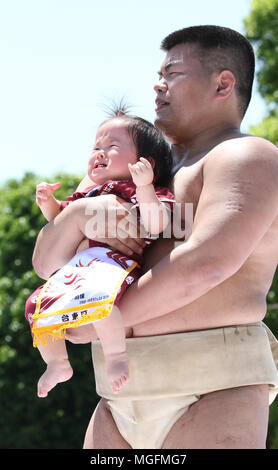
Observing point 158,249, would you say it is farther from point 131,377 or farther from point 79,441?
point 79,441

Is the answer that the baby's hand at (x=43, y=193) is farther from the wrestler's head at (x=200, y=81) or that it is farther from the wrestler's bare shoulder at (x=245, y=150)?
the wrestler's bare shoulder at (x=245, y=150)

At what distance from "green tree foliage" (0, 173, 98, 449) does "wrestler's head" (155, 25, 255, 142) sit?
5.45 m

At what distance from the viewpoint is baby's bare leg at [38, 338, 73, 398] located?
2.75 metres

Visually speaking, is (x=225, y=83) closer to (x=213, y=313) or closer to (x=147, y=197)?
(x=147, y=197)

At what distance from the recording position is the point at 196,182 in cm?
269

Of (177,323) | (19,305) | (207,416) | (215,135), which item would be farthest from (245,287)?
(19,305)

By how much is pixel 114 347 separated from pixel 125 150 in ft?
2.65

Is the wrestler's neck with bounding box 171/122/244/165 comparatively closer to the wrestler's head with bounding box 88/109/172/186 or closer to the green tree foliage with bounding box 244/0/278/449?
the wrestler's head with bounding box 88/109/172/186

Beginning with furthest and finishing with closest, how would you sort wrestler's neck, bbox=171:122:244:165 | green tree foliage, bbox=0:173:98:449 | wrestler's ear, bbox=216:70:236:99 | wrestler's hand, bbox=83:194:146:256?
1. green tree foliage, bbox=0:173:98:449
2. wrestler's ear, bbox=216:70:236:99
3. wrestler's neck, bbox=171:122:244:165
4. wrestler's hand, bbox=83:194:146:256

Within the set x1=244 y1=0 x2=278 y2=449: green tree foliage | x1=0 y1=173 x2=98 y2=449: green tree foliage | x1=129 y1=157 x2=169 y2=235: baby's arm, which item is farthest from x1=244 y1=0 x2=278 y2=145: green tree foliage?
x1=129 y1=157 x2=169 y2=235: baby's arm

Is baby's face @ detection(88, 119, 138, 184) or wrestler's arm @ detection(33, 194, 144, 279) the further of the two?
baby's face @ detection(88, 119, 138, 184)

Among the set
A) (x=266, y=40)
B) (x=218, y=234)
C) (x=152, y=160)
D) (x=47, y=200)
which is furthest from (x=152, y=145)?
(x=266, y=40)

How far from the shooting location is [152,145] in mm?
2951

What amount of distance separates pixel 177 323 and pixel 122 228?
40cm
